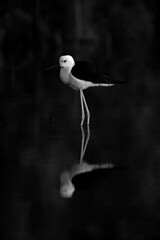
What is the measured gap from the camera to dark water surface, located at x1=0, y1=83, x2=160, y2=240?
6.67 metres

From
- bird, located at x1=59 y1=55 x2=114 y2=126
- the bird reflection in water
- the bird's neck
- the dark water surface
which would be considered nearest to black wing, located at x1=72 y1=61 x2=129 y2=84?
bird, located at x1=59 y1=55 x2=114 y2=126

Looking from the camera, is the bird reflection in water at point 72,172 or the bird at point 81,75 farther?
the bird at point 81,75

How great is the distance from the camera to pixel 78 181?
8375 millimetres

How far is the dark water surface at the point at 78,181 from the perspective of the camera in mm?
6668

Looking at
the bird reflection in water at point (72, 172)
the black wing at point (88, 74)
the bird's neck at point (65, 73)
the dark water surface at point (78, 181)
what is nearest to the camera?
the dark water surface at point (78, 181)

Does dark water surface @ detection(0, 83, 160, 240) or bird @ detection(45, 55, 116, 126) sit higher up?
bird @ detection(45, 55, 116, 126)

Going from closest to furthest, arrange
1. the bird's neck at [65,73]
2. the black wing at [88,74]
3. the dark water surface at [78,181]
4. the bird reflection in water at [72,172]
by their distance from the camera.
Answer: the dark water surface at [78,181]
the bird reflection in water at [72,172]
the black wing at [88,74]
the bird's neck at [65,73]

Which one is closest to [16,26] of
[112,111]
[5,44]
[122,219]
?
[5,44]

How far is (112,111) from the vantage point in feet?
47.7

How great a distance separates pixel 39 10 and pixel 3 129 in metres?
38.6

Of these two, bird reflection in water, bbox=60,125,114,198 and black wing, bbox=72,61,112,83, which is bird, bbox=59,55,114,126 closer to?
black wing, bbox=72,61,112,83

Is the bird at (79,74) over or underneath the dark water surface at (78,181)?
over

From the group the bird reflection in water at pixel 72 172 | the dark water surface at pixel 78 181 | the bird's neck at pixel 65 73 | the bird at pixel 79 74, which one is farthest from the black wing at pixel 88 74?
the bird reflection in water at pixel 72 172

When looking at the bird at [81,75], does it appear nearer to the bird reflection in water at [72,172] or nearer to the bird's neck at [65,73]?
the bird's neck at [65,73]
